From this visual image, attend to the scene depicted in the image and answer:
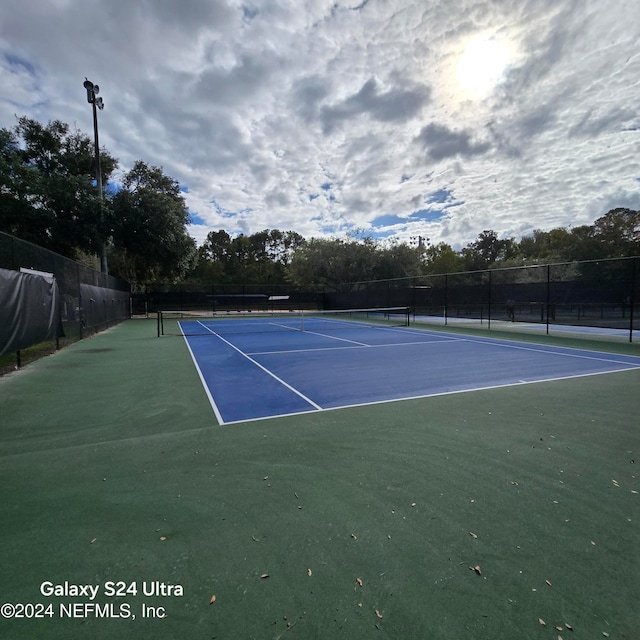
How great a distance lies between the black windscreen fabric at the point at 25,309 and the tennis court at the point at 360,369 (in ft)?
10.9

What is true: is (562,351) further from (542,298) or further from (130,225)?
(130,225)

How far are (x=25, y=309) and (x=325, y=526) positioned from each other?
7784mm

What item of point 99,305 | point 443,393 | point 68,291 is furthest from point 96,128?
point 443,393

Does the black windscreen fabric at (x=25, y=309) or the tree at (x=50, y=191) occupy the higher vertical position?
the tree at (x=50, y=191)

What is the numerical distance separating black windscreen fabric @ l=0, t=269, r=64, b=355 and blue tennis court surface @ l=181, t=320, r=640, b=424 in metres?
3.29

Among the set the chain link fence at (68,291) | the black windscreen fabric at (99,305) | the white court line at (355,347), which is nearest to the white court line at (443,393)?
the white court line at (355,347)

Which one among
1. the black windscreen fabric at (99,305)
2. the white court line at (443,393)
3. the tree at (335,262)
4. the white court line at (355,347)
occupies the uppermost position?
the tree at (335,262)

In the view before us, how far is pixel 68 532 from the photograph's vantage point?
2.43m

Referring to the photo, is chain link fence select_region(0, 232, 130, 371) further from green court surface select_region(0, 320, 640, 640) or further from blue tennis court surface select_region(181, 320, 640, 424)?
green court surface select_region(0, 320, 640, 640)

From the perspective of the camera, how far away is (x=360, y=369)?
7.81 meters

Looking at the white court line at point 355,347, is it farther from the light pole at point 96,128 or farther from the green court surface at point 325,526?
the light pole at point 96,128

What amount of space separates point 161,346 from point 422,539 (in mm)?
10901

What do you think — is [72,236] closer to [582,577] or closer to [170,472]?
[170,472]

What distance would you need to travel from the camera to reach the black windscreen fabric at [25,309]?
6.55m
